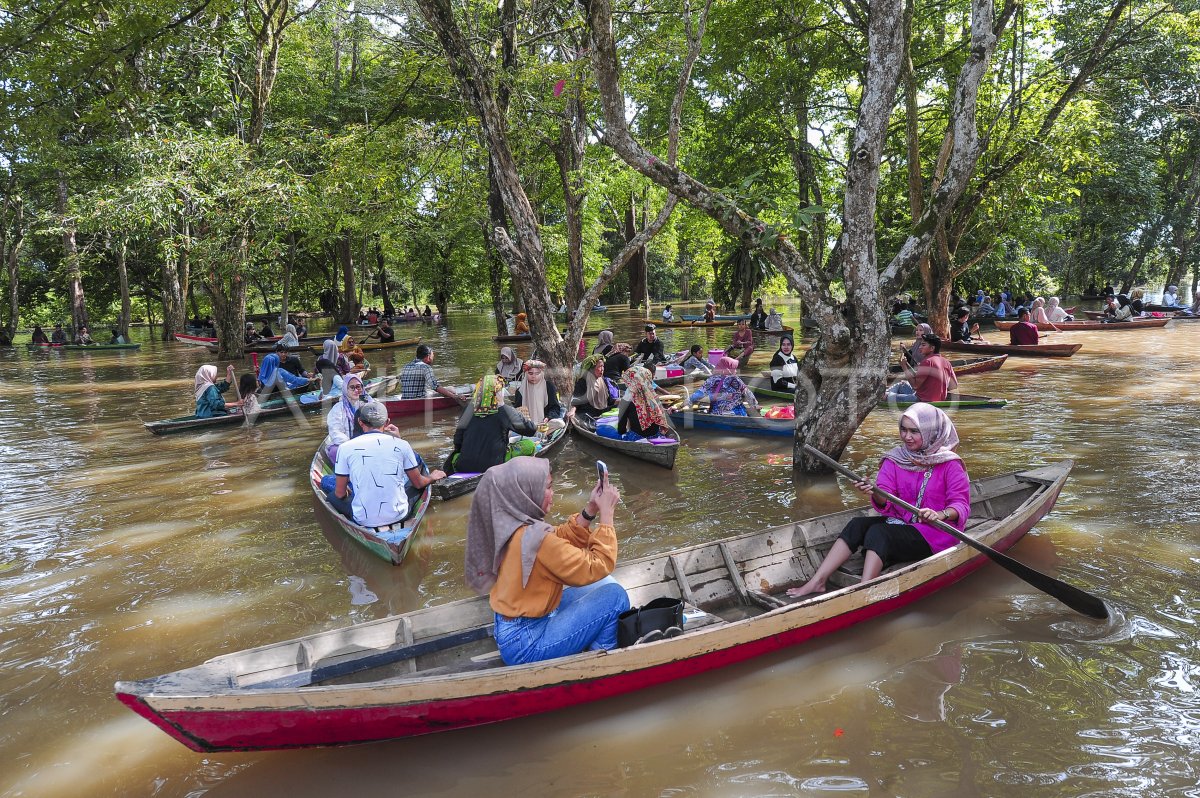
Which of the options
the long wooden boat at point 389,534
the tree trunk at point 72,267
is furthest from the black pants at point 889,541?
the tree trunk at point 72,267

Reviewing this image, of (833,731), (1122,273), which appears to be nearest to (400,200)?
(833,731)

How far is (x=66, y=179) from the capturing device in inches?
1067

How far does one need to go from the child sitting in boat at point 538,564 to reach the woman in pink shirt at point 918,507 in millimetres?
2026

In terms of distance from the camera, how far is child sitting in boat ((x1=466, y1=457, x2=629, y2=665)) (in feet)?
12.5

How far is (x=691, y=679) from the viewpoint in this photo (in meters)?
4.66

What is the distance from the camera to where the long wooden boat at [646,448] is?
947 cm

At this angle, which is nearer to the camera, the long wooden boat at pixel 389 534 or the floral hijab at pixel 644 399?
the long wooden boat at pixel 389 534

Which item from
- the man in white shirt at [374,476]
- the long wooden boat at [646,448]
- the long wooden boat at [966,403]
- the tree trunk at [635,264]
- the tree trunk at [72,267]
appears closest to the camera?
the man in white shirt at [374,476]

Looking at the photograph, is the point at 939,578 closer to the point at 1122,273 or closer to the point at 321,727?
the point at 321,727

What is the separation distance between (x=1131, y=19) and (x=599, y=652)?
20384 mm

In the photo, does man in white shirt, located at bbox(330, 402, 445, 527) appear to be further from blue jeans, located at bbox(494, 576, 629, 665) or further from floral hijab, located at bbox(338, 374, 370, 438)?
blue jeans, located at bbox(494, 576, 629, 665)

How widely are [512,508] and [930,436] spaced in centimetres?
326

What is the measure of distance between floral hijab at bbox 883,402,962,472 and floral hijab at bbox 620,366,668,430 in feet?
15.8

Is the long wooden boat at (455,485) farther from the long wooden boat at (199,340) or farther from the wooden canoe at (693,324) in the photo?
the wooden canoe at (693,324)
